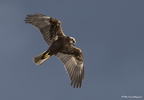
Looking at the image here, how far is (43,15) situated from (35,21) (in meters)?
0.53

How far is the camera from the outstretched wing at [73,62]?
60.4 feet

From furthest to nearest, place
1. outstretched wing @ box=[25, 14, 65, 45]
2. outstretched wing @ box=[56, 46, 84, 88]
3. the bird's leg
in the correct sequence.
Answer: outstretched wing @ box=[56, 46, 84, 88] < outstretched wing @ box=[25, 14, 65, 45] < the bird's leg

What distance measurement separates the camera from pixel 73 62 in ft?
62.5

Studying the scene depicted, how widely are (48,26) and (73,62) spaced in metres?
2.57

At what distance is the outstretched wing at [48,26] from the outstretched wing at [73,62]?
1.20 metres

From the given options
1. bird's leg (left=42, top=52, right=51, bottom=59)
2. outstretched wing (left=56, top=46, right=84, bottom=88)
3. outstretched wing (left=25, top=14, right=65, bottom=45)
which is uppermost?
outstretched wing (left=25, top=14, right=65, bottom=45)

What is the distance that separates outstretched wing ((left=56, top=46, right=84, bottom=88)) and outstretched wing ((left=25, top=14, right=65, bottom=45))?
120 cm

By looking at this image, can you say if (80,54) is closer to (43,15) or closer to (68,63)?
(68,63)

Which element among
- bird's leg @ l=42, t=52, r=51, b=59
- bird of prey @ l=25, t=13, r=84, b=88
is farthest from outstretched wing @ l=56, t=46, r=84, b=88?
bird's leg @ l=42, t=52, r=51, b=59

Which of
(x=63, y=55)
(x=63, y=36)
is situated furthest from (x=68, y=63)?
(x=63, y=36)

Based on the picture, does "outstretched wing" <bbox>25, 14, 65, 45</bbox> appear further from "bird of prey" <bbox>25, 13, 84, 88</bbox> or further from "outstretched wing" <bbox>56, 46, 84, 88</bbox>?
"outstretched wing" <bbox>56, 46, 84, 88</bbox>

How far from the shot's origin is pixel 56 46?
1791 cm

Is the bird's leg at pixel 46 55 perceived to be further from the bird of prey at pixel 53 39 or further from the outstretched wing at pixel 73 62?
the outstretched wing at pixel 73 62

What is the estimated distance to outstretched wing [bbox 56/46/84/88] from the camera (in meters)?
18.4
